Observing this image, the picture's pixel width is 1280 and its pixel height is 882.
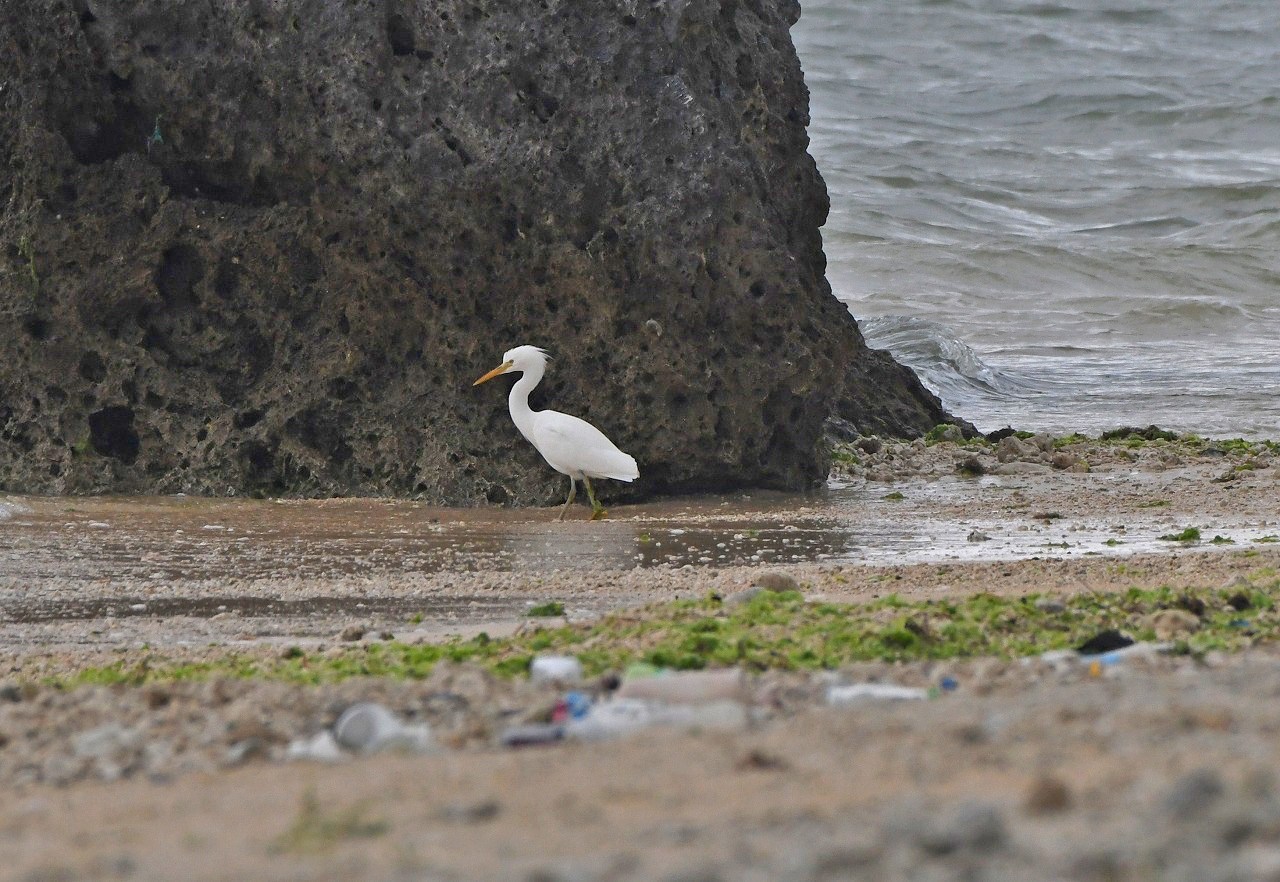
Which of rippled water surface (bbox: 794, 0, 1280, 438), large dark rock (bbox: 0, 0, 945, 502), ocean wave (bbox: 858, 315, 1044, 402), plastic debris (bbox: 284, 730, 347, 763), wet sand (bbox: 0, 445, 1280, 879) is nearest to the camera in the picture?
wet sand (bbox: 0, 445, 1280, 879)

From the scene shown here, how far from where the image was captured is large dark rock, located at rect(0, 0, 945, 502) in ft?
29.1

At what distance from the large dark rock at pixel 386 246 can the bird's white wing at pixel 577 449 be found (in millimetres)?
437

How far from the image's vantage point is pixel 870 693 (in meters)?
3.56

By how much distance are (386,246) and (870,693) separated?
236 inches

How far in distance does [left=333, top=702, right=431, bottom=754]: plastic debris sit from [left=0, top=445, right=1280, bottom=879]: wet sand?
145mm

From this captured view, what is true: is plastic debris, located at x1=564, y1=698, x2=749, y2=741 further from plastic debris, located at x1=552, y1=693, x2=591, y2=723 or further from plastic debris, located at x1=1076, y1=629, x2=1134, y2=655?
plastic debris, located at x1=1076, y1=629, x2=1134, y2=655

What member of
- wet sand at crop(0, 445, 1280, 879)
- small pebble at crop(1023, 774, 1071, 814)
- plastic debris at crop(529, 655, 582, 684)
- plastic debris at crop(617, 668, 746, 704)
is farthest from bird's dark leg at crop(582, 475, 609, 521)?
small pebble at crop(1023, 774, 1071, 814)

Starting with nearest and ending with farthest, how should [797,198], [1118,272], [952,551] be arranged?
[952,551], [797,198], [1118,272]

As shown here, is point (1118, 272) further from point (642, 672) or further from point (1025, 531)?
point (642, 672)

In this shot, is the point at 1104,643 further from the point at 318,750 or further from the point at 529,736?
the point at 318,750

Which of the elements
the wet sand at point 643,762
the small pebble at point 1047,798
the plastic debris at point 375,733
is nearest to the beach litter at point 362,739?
the plastic debris at point 375,733

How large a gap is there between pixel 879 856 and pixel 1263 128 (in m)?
30.7

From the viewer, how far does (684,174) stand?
888 centimetres

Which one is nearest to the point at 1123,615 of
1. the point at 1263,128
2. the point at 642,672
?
the point at 642,672
